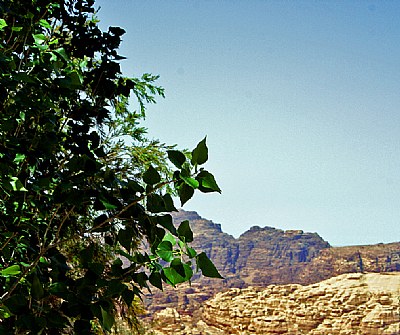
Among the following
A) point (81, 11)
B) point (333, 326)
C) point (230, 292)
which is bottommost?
point (333, 326)

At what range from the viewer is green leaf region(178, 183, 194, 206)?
69cm

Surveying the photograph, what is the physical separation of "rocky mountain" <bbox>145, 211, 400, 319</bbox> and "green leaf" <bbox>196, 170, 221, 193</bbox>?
164ft

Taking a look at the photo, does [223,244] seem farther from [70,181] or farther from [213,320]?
[70,181]

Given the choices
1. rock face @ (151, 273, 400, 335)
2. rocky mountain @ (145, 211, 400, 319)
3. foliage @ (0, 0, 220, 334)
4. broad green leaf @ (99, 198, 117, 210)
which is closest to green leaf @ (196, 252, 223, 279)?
foliage @ (0, 0, 220, 334)

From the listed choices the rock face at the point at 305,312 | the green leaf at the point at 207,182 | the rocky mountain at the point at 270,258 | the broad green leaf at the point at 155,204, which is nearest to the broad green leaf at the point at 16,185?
the broad green leaf at the point at 155,204

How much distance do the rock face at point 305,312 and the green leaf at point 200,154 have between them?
3099cm

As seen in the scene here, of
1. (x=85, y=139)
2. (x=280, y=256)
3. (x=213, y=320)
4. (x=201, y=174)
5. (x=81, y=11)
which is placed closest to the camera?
(x=201, y=174)

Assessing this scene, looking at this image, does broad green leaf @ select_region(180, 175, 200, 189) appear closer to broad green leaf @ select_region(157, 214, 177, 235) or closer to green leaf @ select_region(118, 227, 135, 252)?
broad green leaf @ select_region(157, 214, 177, 235)

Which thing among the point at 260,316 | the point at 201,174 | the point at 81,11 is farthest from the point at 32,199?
the point at 260,316

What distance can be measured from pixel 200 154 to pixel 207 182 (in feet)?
0.15

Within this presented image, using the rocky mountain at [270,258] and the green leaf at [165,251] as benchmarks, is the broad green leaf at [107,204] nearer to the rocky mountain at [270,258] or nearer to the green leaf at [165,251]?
the green leaf at [165,251]

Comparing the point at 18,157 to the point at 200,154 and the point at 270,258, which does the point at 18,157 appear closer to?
the point at 200,154

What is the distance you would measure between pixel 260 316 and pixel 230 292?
181 inches

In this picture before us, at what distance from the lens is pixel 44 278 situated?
3.20 ft
